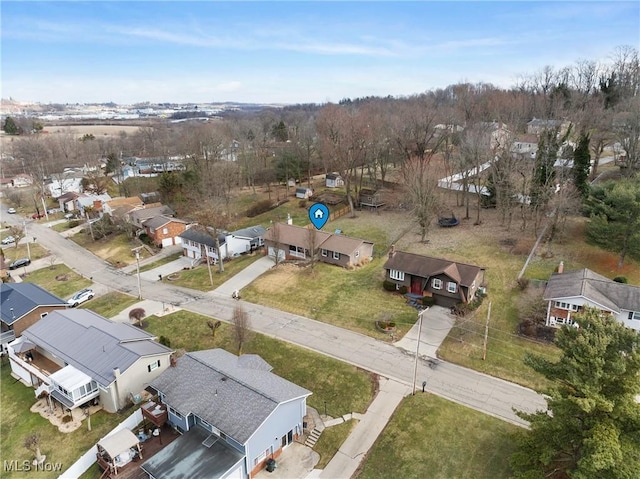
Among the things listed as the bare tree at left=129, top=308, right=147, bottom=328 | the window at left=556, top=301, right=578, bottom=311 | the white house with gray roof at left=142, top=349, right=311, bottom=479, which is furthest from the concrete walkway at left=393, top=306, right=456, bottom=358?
the bare tree at left=129, top=308, right=147, bottom=328

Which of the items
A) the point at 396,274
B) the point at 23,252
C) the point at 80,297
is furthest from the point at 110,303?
the point at 396,274

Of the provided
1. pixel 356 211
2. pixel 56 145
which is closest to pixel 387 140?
pixel 356 211

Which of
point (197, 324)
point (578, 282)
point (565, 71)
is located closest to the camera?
point (578, 282)

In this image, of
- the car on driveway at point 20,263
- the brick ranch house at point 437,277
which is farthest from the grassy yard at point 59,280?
the brick ranch house at point 437,277

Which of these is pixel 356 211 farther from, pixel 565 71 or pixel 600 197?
pixel 565 71

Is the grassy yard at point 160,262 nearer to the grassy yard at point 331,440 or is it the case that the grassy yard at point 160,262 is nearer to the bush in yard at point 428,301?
the bush in yard at point 428,301

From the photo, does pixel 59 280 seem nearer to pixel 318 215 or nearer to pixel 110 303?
pixel 110 303

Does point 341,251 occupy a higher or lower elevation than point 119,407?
higher

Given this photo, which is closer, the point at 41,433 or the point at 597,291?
the point at 41,433
